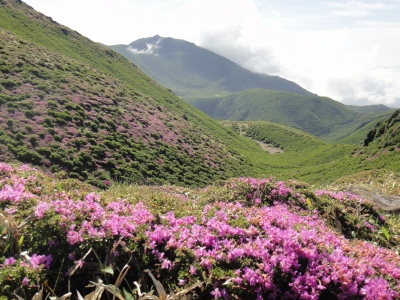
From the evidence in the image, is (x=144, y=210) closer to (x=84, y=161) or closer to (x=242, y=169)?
(x=84, y=161)

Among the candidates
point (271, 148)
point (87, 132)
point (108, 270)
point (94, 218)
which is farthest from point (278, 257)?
point (271, 148)

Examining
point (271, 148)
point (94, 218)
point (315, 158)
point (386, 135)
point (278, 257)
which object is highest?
point (386, 135)

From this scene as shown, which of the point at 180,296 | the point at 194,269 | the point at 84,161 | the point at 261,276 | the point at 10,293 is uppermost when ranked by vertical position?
the point at 261,276

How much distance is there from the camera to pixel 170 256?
4.40m

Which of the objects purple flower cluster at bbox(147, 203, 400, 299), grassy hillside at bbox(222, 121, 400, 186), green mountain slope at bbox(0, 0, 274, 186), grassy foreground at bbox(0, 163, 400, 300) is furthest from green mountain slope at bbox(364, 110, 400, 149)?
grassy foreground at bbox(0, 163, 400, 300)

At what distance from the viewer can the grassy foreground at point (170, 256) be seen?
3842 millimetres

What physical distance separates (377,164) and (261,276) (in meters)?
56.5

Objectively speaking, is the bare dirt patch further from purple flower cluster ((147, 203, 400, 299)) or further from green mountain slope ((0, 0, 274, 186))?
purple flower cluster ((147, 203, 400, 299))

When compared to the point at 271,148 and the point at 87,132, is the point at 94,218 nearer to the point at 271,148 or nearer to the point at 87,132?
the point at 87,132

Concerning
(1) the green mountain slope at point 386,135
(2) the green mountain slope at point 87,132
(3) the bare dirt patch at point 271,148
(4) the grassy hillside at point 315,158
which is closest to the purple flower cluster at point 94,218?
(2) the green mountain slope at point 87,132

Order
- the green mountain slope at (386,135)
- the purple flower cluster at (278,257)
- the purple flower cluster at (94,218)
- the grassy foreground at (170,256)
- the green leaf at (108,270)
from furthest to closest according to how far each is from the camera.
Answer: the green mountain slope at (386,135) < the purple flower cluster at (94,218) < the purple flower cluster at (278,257) < the grassy foreground at (170,256) < the green leaf at (108,270)

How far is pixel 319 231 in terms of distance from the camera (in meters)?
5.79

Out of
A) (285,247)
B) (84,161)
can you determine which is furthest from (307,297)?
(84,161)

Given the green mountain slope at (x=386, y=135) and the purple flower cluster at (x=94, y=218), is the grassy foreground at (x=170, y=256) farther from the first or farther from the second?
the green mountain slope at (x=386, y=135)
